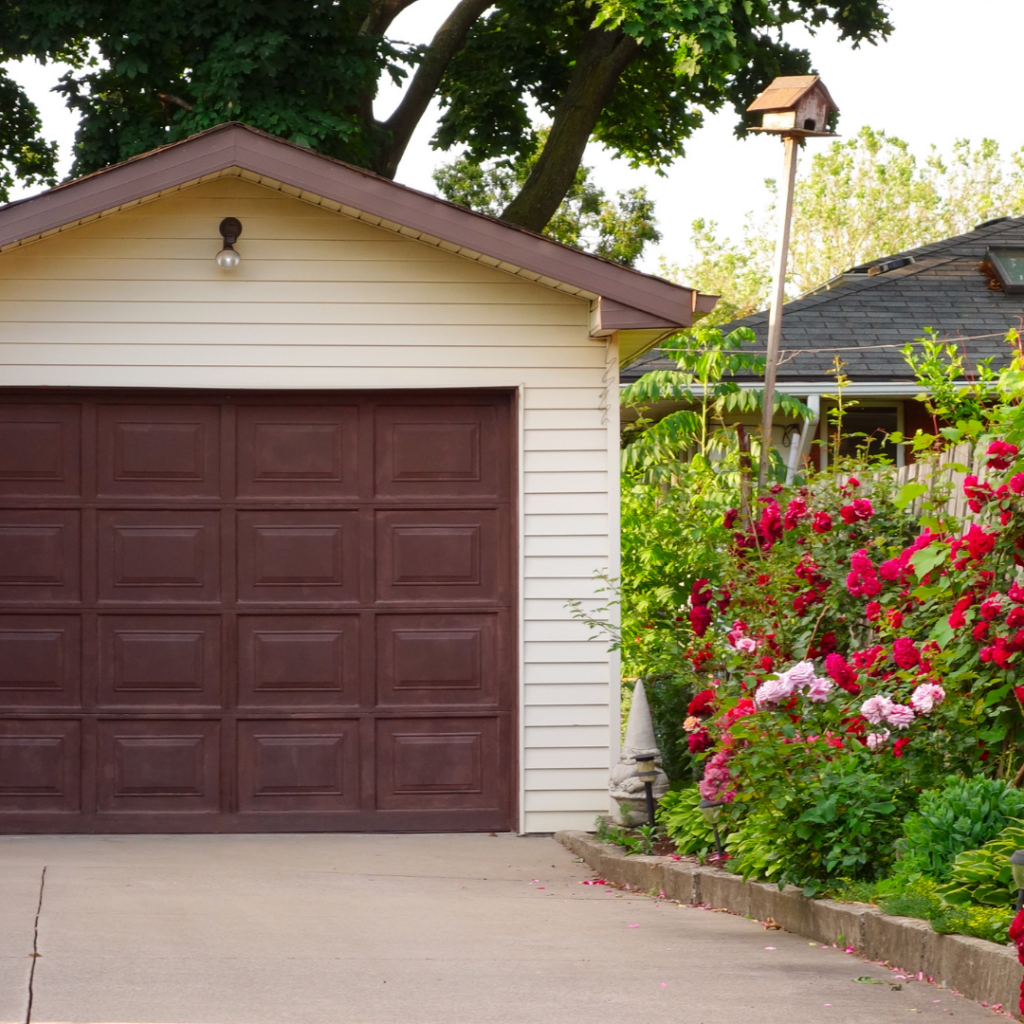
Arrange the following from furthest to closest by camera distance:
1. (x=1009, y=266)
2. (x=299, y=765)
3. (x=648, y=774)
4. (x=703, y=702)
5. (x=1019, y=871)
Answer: (x=1009, y=266)
(x=299, y=765)
(x=648, y=774)
(x=703, y=702)
(x=1019, y=871)

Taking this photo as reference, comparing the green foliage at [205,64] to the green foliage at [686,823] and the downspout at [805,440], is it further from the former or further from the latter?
the green foliage at [686,823]

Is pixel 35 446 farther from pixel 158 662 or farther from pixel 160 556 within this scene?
pixel 158 662

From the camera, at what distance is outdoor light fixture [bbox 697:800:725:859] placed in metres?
6.44

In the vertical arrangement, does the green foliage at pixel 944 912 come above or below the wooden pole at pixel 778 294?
below

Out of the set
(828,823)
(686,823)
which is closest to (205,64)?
(686,823)

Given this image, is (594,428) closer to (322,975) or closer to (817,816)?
(817,816)

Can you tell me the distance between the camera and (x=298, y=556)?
815cm

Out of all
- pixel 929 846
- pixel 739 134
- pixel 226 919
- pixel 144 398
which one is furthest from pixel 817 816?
pixel 739 134

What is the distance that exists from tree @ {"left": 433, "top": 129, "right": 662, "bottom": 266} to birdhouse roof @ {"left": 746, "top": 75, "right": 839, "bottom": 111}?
76.2 feet

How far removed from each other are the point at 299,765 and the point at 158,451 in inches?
79.4

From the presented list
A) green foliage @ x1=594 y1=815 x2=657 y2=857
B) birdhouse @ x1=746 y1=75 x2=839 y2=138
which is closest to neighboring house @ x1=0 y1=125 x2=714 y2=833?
green foliage @ x1=594 y1=815 x2=657 y2=857

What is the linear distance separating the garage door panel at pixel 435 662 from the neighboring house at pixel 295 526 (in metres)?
0.01

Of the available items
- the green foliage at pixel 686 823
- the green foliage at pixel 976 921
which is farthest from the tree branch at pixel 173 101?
the green foliage at pixel 976 921

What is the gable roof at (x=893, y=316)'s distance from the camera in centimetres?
1415
